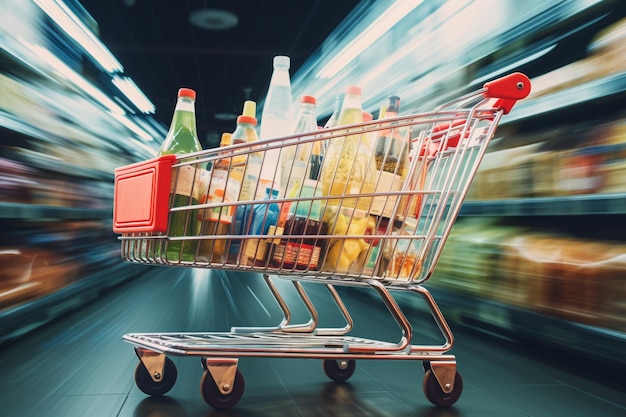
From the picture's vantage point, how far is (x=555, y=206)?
204 centimetres

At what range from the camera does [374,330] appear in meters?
2.86

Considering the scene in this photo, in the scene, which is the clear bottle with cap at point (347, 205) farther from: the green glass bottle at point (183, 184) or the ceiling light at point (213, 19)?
the ceiling light at point (213, 19)

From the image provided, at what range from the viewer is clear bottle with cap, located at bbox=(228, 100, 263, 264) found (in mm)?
1412

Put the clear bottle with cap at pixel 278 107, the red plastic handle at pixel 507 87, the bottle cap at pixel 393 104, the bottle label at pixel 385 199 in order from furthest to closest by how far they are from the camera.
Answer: the clear bottle with cap at pixel 278 107 → the bottle cap at pixel 393 104 → the bottle label at pixel 385 199 → the red plastic handle at pixel 507 87

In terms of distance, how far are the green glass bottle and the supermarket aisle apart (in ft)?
1.31

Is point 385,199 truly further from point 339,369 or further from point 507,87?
point 339,369

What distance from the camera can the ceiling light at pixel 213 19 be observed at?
20.8ft

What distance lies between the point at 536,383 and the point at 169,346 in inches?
48.2

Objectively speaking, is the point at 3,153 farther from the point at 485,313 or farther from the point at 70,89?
the point at 485,313

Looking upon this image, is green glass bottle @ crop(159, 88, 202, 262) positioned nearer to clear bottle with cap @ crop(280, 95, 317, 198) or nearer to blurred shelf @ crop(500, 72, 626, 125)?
clear bottle with cap @ crop(280, 95, 317, 198)

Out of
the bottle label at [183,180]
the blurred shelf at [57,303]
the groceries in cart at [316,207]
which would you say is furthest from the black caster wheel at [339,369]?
the blurred shelf at [57,303]

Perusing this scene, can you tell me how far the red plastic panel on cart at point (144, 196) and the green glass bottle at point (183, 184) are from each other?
3 cm

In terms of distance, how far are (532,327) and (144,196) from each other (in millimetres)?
1543

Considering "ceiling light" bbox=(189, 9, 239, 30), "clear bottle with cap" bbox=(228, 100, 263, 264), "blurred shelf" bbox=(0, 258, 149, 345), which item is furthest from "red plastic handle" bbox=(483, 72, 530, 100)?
"ceiling light" bbox=(189, 9, 239, 30)
